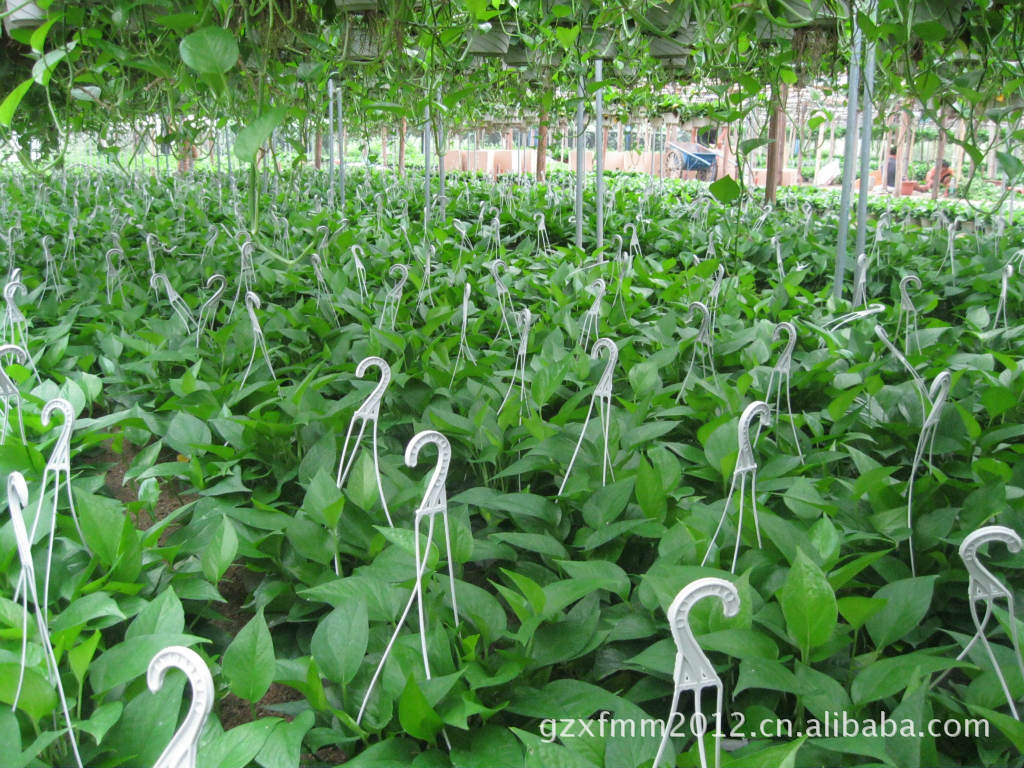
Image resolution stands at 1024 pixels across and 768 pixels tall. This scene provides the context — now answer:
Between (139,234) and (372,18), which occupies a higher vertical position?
(372,18)

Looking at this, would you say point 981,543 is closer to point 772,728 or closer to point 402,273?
point 772,728

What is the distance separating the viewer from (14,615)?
864 mm

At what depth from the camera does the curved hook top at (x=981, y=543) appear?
0.62m

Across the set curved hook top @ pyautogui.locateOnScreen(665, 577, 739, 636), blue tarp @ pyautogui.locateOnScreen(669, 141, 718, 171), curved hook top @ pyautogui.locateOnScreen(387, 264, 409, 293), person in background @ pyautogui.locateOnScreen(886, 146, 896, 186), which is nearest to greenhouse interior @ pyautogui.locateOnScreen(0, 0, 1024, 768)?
curved hook top @ pyautogui.locateOnScreen(665, 577, 739, 636)

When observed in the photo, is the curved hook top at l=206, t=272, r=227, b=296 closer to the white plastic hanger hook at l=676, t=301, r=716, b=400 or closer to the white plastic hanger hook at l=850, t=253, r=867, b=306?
the white plastic hanger hook at l=676, t=301, r=716, b=400

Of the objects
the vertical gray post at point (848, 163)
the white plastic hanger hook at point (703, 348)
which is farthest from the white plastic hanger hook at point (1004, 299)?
the white plastic hanger hook at point (703, 348)

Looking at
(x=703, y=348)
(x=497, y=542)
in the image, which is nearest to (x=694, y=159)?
(x=703, y=348)

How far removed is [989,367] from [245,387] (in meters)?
1.44

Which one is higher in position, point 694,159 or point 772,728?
point 772,728

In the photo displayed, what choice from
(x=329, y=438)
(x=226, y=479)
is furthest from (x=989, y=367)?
(x=226, y=479)

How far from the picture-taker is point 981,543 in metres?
0.64

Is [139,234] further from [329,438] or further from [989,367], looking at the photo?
[989,367]

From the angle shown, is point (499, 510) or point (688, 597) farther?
point (499, 510)

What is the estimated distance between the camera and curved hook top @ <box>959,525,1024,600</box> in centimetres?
62
